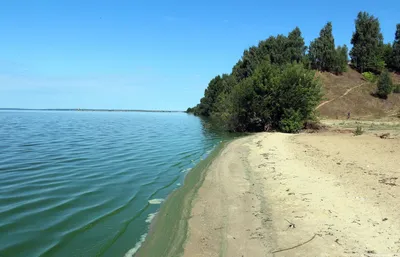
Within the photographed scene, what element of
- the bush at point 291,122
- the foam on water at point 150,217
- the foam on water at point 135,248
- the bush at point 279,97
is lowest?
the foam on water at point 135,248

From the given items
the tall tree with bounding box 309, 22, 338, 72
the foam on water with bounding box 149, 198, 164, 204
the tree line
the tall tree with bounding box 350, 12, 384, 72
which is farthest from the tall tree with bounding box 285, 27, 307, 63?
the foam on water with bounding box 149, 198, 164, 204

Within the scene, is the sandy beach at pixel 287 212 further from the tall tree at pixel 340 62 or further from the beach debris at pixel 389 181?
the tall tree at pixel 340 62

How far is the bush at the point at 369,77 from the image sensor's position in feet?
229

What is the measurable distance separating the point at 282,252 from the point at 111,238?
4231 millimetres

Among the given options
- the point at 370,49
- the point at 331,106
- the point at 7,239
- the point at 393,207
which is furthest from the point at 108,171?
the point at 370,49

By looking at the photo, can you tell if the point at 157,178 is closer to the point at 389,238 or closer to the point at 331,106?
the point at 389,238

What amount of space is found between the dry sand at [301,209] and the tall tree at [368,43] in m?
70.2

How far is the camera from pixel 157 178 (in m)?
15.0

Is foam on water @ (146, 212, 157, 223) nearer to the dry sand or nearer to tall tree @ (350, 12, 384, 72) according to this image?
the dry sand

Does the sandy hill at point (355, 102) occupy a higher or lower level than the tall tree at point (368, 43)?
lower

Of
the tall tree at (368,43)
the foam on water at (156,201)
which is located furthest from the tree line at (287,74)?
the foam on water at (156,201)

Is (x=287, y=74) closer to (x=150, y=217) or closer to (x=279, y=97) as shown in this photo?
(x=279, y=97)

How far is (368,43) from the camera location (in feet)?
245

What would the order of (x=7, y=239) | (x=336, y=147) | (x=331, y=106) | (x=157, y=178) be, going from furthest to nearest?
(x=331, y=106)
(x=336, y=147)
(x=157, y=178)
(x=7, y=239)
